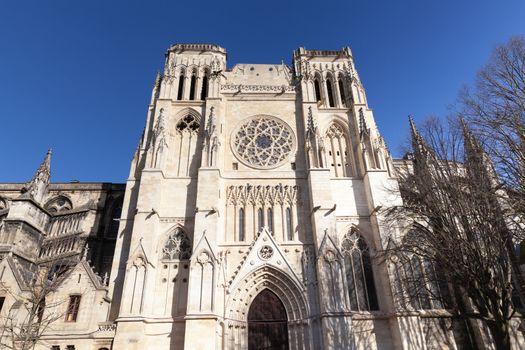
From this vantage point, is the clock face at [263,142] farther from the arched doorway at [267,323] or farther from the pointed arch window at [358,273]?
the arched doorway at [267,323]

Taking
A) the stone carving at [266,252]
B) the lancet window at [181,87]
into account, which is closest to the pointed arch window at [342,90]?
the lancet window at [181,87]

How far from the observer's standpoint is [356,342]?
13.8 metres

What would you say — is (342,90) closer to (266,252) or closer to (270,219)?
(270,219)

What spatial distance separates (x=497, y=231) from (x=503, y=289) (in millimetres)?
1794

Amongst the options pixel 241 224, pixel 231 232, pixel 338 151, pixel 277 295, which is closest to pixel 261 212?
pixel 241 224

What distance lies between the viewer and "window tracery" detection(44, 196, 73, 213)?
2338 centimetres

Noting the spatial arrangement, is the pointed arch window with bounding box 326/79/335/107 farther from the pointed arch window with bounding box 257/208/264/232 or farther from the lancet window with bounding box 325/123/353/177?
the pointed arch window with bounding box 257/208/264/232

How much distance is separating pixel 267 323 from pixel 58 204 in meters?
18.3

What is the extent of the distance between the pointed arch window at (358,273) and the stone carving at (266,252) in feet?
12.1

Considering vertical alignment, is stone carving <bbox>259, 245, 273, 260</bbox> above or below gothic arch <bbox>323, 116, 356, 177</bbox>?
below

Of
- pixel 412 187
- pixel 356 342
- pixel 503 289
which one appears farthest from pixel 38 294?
pixel 503 289

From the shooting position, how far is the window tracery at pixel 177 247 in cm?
1573

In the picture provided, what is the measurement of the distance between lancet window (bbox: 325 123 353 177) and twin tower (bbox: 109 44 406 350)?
74 mm

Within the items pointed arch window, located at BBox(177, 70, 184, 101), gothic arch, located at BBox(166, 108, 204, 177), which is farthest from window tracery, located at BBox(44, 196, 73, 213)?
pointed arch window, located at BBox(177, 70, 184, 101)
